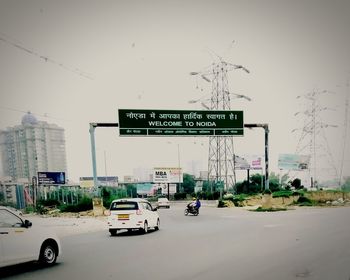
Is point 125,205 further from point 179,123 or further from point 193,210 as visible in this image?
point 193,210

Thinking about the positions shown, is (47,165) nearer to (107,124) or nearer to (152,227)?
(107,124)

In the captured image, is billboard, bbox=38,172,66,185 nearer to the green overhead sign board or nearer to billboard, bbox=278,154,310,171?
the green overhead sign board

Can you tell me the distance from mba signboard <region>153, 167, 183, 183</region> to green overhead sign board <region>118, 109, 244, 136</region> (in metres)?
49.2

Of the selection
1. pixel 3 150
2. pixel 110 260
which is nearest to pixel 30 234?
pixel 110 260

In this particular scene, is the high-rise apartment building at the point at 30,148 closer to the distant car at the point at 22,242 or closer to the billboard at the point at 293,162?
the billboard at the point at 293,162

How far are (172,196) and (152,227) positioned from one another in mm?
66958

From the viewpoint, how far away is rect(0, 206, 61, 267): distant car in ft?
25.1

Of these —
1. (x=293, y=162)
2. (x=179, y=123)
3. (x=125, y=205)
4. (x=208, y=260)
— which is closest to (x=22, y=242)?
(x=208, y=260)

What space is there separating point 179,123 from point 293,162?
4772 cm

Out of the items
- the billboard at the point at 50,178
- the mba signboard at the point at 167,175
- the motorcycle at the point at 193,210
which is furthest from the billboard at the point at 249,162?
the motorcycle at the point at 193,210

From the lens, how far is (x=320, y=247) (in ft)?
34.1

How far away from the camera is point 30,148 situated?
208 ft

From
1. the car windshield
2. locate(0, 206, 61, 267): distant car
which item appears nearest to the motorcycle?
the car windshield

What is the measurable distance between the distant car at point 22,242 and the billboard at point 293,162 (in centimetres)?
6290
